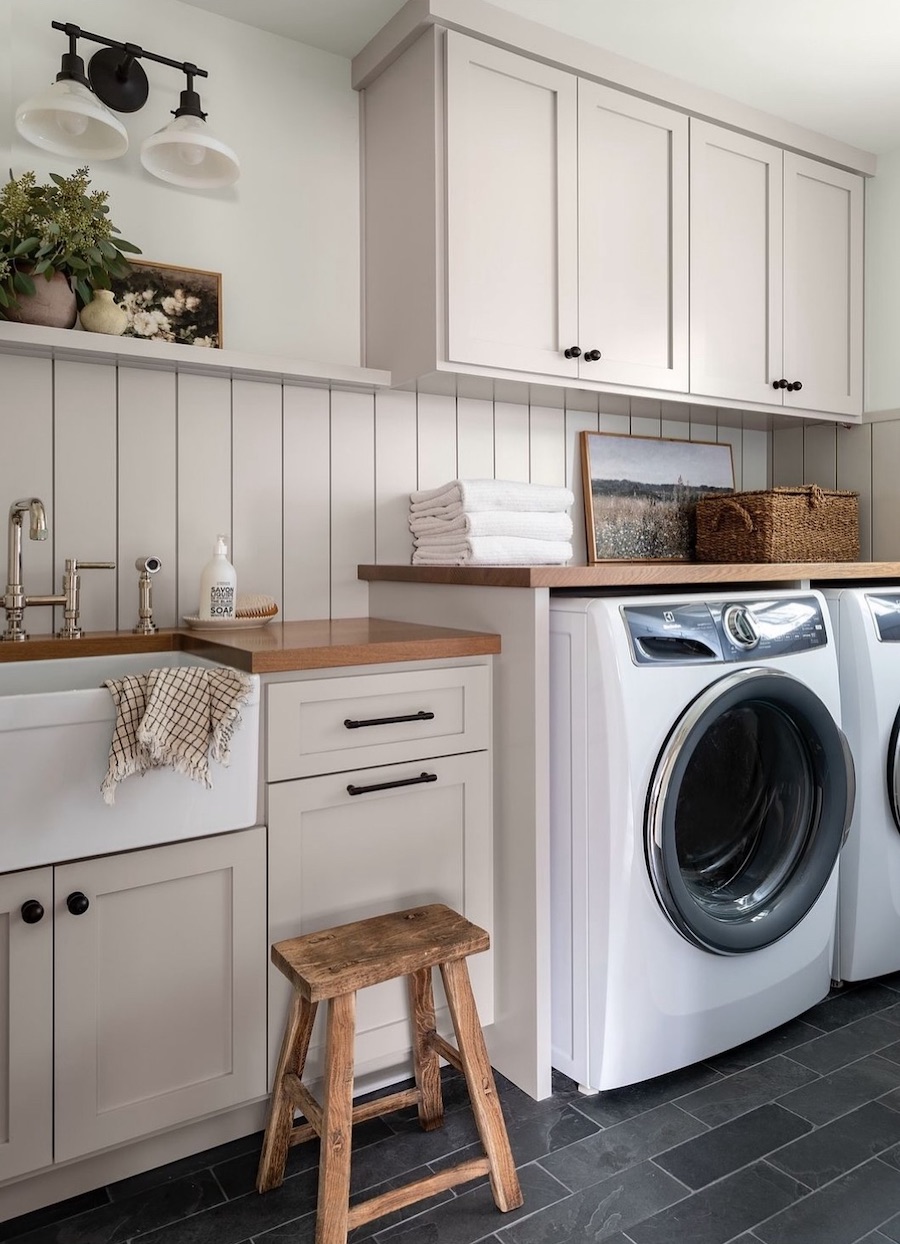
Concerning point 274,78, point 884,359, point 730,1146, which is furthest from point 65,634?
point 884,359

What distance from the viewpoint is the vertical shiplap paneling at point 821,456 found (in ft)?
9.48

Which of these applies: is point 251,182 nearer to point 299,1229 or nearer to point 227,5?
point 227,5

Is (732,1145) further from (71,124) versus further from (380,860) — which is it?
(71,124)

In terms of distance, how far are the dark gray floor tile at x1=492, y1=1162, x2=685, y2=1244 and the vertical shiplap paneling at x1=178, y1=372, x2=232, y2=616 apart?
1.38 m

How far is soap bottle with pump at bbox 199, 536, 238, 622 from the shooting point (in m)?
1.89

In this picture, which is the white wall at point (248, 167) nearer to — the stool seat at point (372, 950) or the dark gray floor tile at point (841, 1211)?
the stool seat at point (372, 950)

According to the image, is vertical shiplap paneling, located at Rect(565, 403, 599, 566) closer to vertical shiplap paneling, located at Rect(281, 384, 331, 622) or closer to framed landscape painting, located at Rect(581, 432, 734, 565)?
framed landscape painting, located at Rect(581, 432, 734, 565)

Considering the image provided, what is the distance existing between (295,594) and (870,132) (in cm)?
217

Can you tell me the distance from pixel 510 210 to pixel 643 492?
0.96 metres

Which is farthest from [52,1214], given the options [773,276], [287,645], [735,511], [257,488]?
[773,276]

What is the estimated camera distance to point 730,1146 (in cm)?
155

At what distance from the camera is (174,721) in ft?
4.38

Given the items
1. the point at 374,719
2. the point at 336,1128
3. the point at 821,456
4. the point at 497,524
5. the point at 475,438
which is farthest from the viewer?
the point at 821,456

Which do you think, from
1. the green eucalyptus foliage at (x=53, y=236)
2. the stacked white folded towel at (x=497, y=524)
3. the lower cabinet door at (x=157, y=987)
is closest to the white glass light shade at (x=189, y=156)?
the green eucalyptus foliage at (x=53, y=236)
